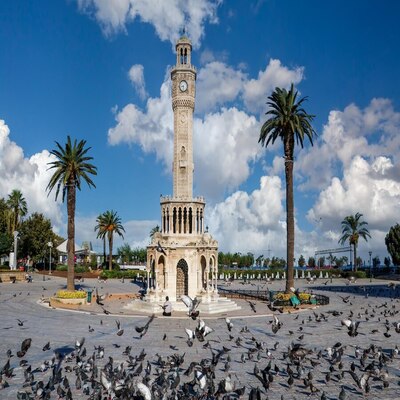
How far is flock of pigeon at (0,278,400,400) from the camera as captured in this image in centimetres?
1239

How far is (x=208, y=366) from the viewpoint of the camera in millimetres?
13906

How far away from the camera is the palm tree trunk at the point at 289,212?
131 feet

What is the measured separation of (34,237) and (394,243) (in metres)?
79.2

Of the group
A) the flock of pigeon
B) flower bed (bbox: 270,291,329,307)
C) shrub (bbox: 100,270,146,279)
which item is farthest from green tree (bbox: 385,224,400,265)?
the flock of pigeon

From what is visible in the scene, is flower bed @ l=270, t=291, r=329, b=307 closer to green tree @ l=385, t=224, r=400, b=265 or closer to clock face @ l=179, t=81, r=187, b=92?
clock face @ l=179, t=81, r=187, b=92

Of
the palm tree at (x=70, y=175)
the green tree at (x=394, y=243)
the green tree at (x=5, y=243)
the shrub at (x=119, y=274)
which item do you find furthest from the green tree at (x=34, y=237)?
the green tree at (x=394, y=243)

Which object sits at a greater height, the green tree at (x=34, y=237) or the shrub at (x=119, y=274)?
the green tree at (x=34, y=237)

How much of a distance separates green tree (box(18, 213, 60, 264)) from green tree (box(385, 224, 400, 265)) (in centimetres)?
7595

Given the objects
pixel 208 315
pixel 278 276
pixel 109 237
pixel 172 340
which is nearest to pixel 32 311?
pixel 208 315

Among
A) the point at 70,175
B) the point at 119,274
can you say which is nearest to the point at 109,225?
the point at 119,274

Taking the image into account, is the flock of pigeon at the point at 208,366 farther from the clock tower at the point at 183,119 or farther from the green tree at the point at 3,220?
the green tree at the point at 3,220

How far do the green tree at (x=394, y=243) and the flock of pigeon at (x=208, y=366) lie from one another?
81962 millimetres

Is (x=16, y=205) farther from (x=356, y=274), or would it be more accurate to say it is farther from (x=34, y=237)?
(x=356, y=274)

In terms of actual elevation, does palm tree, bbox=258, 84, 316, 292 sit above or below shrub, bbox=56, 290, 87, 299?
above
